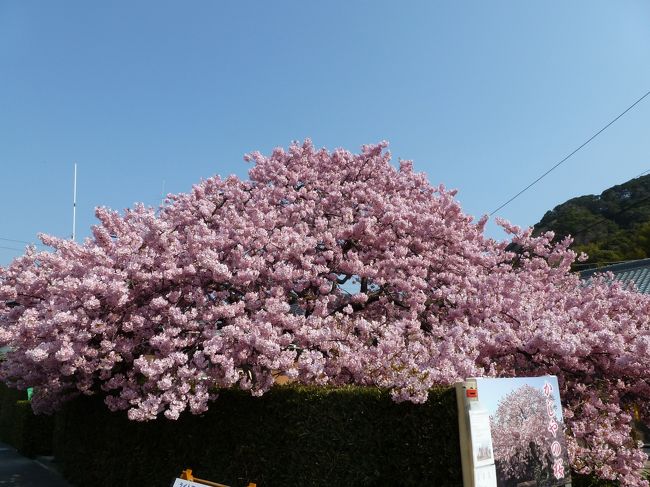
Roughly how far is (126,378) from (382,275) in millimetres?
4753

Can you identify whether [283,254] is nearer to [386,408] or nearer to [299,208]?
[299,208]

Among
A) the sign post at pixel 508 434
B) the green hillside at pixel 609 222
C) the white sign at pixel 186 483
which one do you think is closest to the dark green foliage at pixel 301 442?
the sign post at pixel 508 434

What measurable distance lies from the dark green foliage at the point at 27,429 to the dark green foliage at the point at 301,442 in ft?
27.1

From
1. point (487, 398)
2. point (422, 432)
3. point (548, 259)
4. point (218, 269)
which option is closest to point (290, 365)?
point (218, 269)

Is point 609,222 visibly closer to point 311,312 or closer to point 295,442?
point 311,312

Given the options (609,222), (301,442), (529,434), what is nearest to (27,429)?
(301,442)

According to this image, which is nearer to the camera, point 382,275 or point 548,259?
point 382,275

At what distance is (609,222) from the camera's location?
44.2 m

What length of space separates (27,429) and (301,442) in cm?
1377

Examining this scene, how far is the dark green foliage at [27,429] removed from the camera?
17.0 meters

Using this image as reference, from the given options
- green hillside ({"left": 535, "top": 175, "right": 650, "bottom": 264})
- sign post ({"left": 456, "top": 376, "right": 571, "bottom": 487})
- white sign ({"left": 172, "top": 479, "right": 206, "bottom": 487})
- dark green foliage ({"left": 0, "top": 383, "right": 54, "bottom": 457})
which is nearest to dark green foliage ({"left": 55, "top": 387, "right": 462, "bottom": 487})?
sign post ({"left": 456, "top": 376, "right": 571, "bottom": 487})

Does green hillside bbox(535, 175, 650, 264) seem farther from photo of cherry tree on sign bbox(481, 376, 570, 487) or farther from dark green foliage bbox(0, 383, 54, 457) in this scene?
photo of cherry tree on sign bbox(481, 376, 570, 487)

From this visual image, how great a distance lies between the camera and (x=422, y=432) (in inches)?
232

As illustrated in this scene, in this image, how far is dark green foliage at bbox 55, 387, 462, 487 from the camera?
5.84 metres
